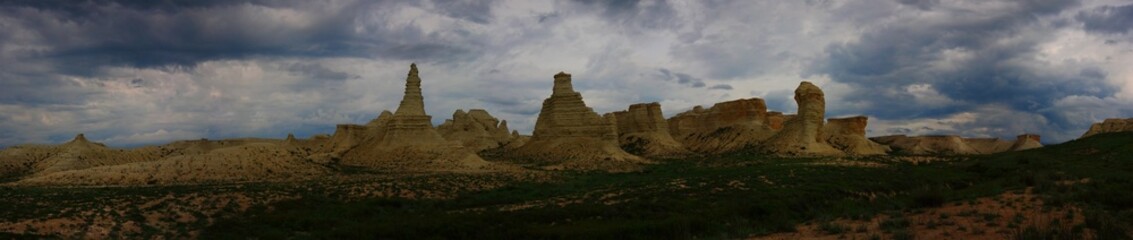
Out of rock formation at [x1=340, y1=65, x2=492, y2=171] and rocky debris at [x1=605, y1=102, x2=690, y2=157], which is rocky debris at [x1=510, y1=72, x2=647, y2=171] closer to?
rocky debris at [x1=605, y1=102, x2=690, y2=157]

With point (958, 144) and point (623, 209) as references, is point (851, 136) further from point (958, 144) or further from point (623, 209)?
point (623, 209)

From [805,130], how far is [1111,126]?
1845 inches

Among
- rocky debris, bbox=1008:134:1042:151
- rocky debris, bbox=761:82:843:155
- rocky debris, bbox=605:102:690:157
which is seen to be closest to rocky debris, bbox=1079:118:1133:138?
rocky debris, bbox=1008:134:1042:151

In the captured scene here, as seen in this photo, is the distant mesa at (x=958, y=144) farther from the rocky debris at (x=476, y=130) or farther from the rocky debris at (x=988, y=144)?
the rocky debris at (x=476, y=130)

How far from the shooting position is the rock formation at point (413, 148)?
2357 inches

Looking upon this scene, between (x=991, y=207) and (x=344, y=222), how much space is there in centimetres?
2256

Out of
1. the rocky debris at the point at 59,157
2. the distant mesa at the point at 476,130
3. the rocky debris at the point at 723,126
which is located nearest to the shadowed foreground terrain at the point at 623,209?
the rocky debris at the point at 59,157

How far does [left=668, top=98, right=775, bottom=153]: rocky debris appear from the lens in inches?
3629

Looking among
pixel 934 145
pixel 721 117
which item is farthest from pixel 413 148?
pixel 934 145

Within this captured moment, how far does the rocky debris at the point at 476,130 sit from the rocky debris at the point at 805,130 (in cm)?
4992

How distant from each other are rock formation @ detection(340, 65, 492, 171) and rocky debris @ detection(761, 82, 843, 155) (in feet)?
118

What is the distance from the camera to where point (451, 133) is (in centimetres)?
11412

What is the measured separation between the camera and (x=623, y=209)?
1006 inches

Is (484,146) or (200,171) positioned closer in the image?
(200,171)
